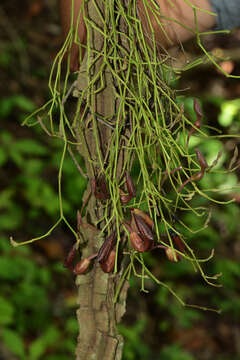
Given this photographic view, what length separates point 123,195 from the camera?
1.84ft

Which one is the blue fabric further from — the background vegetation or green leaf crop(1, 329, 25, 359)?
green leaf crop(1, 329, 25, 359)

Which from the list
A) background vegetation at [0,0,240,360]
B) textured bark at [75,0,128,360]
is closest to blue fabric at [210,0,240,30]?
textured bark at [75,0,128,360]

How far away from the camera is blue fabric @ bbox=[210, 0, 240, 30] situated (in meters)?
0.75

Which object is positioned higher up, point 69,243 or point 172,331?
point 69,243

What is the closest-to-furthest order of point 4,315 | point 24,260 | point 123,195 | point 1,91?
1. point 123,195
2. point 4,315
3. point 24,260
4. point 1,91

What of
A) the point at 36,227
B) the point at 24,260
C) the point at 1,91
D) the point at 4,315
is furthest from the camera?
the point at 1,91

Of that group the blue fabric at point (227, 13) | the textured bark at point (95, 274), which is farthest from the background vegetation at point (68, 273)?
the textured bark at point (95, 274)

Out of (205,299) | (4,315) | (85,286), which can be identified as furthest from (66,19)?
(205,299)

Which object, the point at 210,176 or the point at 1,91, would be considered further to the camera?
the point at 1,91

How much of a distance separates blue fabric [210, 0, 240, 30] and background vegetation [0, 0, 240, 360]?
71 centimetres

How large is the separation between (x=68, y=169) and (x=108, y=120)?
1395 mm

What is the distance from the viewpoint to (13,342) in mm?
1522

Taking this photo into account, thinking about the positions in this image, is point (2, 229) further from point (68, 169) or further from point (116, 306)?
point (116, 306)

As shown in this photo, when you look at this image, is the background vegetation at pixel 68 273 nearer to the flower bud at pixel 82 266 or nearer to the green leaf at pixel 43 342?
the green leaf at pixel 43 342
